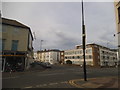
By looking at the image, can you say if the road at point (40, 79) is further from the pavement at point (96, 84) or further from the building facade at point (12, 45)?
the building facade at point (12, 45)

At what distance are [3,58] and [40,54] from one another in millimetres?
86503

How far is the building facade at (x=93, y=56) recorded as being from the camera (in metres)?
61.4

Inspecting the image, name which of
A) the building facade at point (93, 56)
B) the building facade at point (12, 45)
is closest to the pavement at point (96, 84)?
the building facade at point (12, 45)

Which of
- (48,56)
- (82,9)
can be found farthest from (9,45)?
Answer: (48,56)

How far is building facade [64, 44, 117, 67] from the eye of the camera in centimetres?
6143

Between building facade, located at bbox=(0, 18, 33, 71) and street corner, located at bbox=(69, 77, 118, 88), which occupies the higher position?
building facade, located at bbox=(0, 18, 33, 71)

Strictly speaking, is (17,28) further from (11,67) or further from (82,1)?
(82,1)

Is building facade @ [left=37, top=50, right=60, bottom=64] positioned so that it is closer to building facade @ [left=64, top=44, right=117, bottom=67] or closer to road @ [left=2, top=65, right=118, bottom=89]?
building facade @ [left=64, top=44, right=117, bottom=67]

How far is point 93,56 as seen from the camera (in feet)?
200

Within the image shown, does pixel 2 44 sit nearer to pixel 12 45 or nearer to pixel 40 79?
pixel 12 45

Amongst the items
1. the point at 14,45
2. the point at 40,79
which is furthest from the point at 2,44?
the point at 40,79

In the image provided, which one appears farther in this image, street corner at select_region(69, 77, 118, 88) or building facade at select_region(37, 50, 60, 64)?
building facade at select_region(37, 50, 60, 64)

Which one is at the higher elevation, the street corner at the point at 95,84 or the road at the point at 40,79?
the street corner at the point at 95,84

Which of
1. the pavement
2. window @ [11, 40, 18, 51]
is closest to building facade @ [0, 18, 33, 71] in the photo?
window @ [11, 40, 18, 51]
